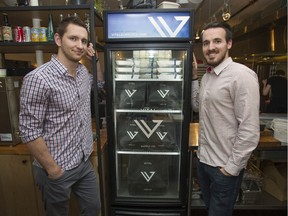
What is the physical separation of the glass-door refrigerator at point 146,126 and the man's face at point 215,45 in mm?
281

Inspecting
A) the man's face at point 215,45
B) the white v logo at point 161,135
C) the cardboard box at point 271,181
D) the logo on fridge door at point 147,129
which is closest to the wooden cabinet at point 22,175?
the logo on fridge door at point 147,129

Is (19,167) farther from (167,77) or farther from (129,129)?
(167,77)

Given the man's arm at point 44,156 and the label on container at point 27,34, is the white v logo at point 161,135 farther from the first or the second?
the label on container at point 27,34

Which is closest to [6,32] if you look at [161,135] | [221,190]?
[161,135]

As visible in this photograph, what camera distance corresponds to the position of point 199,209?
233 centimetres

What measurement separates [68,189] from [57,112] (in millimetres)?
578

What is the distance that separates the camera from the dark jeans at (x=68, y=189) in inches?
57.6

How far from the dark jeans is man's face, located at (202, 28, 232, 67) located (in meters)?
1.25

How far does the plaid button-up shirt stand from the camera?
1292 mm

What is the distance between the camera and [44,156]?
1355 millimetres

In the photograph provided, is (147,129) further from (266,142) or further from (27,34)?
(27,34)

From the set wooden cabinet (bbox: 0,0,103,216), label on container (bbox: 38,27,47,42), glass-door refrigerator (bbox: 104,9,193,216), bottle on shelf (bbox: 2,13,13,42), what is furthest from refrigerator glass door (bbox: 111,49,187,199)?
bottle on shelf (bbox: 2,13,13,42)

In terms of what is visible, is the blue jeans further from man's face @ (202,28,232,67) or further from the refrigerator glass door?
man's face @ (202,28,232,67)

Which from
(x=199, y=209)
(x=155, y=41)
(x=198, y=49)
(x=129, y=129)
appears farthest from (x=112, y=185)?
(x=198, y=49)
